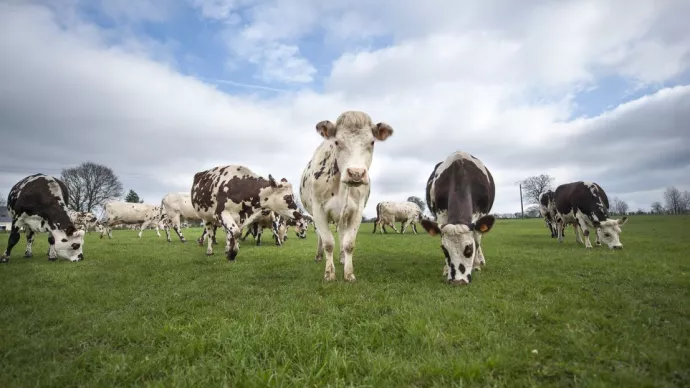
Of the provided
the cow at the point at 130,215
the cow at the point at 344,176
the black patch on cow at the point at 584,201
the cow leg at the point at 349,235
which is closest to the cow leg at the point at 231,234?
the cow at the point at 344,176

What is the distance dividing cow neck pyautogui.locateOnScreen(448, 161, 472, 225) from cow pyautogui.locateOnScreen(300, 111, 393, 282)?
1759 millimetres

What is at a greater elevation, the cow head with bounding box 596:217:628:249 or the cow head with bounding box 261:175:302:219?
the cow head with bounding box 261:175:302:219

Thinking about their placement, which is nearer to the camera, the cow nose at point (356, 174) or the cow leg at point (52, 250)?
the cow nose at point (356, 174)

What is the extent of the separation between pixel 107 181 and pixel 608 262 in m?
60.4

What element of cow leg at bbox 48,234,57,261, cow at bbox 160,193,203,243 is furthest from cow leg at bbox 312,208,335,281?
cow at bbox 160,193,203,243

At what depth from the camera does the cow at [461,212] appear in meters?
6.07

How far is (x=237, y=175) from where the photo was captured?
448 inches

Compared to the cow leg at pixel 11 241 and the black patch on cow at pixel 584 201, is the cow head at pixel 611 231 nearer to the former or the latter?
the black patch on cow at pixel 584 201

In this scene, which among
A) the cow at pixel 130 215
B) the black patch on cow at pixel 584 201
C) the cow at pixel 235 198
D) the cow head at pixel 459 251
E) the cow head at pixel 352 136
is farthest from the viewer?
the cow at pixel 130 215

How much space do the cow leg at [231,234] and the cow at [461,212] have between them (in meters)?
5.55

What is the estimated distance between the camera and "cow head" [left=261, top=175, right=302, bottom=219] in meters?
11.3

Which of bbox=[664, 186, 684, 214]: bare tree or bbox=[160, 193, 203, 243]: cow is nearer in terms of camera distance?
bbox=[160, 193, 203, 243]: cow

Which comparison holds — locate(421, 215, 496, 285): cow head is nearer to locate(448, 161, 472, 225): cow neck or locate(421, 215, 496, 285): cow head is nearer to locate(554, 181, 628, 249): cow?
locate(448, 161, 472, 225): cow neck

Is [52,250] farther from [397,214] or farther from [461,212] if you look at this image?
[397,214]
